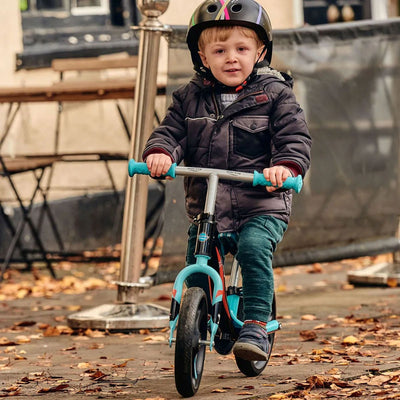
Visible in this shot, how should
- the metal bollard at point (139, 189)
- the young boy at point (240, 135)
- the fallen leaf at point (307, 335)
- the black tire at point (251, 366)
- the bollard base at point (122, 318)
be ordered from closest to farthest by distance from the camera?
the young boy at point (240, 135)
the black tire at point (251, 366)
the fallen leaf at point (307, 335)
the bollard base at point (122, 318)
the metal bollard at point (139, 189)

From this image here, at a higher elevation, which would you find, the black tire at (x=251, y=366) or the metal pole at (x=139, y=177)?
the metal pole at (x=139, y=177)

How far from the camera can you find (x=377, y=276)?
7.95 meters

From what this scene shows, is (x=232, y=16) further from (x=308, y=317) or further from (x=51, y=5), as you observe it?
(x=51, y=5)

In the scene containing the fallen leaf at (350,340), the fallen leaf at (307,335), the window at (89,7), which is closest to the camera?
the fallen leaf at (350,340)

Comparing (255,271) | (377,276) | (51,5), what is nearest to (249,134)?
(255,271)

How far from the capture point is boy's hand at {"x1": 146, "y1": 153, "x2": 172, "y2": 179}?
14.3 ft

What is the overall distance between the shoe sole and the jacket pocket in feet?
2.67

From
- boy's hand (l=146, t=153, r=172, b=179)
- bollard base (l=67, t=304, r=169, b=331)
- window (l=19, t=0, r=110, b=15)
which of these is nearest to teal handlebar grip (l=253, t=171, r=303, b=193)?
boy's hand (l=146, t=153, r=172, b=179)

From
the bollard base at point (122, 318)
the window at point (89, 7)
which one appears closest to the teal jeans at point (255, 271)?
the bollard base at point (122, 318)

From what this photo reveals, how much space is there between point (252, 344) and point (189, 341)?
32 cm

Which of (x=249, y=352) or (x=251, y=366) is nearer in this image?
(x=249, y=352)

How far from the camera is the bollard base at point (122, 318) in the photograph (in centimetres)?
627

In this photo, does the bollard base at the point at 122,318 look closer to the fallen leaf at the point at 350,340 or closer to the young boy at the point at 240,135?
the fallen leaf at the point at 350,340

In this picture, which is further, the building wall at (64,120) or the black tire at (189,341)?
the building wall at (64,120)
